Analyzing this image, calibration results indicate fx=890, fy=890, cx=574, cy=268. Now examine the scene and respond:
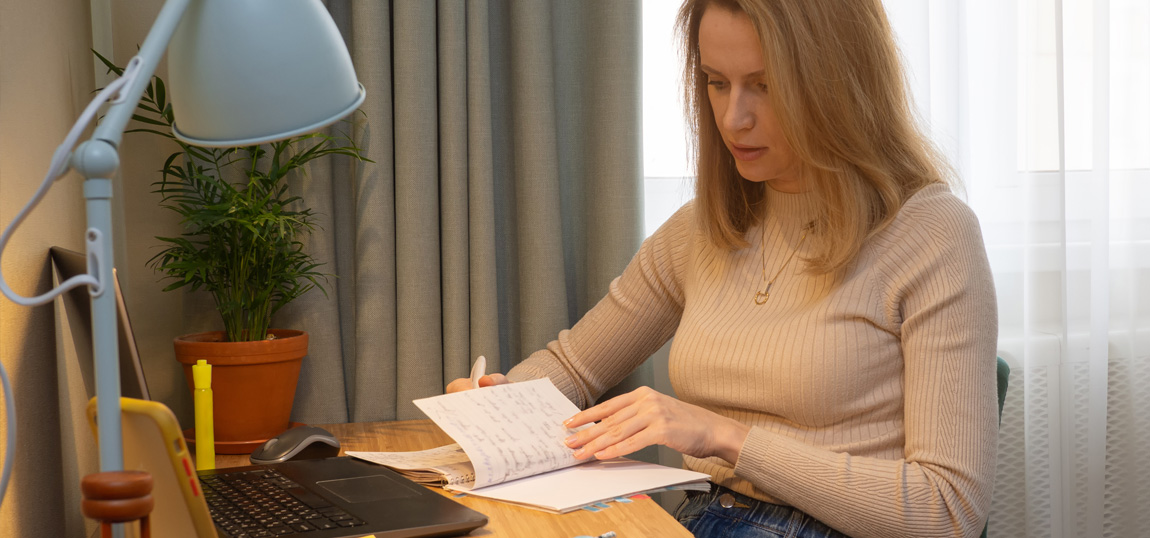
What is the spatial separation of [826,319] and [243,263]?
900 mm

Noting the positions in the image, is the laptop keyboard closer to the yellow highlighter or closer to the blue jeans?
the yellow highlighter

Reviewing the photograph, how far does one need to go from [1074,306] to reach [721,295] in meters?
1.05

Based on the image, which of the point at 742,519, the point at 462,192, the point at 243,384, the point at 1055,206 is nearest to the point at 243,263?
A: the point at 243,384

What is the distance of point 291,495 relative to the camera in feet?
3.27

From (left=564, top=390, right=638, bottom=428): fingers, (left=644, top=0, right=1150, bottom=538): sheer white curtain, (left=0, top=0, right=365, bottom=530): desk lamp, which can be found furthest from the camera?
(left=644, top=0, right=1150, bottom=538): sheer white curtain

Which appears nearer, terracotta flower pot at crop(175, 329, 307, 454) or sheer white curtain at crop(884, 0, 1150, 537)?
terracotta flower pot at crop(175, 329, 307, 454)

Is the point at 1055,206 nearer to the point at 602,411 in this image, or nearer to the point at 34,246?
the point at 602,411

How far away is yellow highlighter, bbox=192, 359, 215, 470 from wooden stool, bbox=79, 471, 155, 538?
81 centimetres

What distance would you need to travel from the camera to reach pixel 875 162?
1236 millimetres

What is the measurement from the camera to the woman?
1.09 m

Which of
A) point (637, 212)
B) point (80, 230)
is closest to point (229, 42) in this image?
point (80, 230)

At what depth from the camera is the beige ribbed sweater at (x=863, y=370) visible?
3.55 feet

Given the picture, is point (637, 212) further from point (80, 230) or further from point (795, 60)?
point (80, 230)

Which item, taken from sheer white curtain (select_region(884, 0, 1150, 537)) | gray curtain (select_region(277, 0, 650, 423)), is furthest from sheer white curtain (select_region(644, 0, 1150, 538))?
gray curtain (select_region(277, 0, 650, 423))
